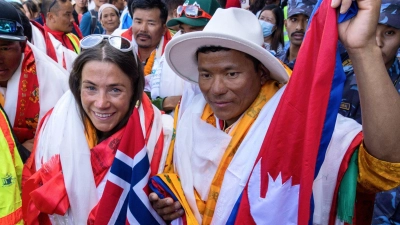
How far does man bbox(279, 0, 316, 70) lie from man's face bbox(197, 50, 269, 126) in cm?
179

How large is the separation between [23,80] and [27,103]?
0.16 meters

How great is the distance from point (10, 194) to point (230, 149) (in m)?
1.21

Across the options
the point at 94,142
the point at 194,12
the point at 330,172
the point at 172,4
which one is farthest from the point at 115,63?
the point at 172,4

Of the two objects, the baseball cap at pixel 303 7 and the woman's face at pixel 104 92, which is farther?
the baseball cap at pixel 303 7

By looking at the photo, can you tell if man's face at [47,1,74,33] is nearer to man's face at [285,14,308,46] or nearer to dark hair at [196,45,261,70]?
man's face at [285,14,308,46]

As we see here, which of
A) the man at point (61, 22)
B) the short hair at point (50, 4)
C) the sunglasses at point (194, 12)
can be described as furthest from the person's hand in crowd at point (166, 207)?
the short hair at point (50, 4)

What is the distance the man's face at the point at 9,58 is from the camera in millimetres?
2562

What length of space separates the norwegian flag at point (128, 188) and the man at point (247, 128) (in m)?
0.08

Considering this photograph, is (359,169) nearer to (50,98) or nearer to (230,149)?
(230,149)

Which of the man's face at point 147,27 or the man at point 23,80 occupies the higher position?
the man's face at point 147,27

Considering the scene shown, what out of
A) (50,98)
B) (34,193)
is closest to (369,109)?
(34,193)

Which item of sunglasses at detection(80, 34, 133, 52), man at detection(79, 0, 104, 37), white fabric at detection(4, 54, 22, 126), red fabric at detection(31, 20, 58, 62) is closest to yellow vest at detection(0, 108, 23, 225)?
white fabric at detection(4, 54, 22, 126)

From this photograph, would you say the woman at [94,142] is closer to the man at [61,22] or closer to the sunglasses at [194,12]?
the sunglasses at [194,12]

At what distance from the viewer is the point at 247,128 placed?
1921 mm
